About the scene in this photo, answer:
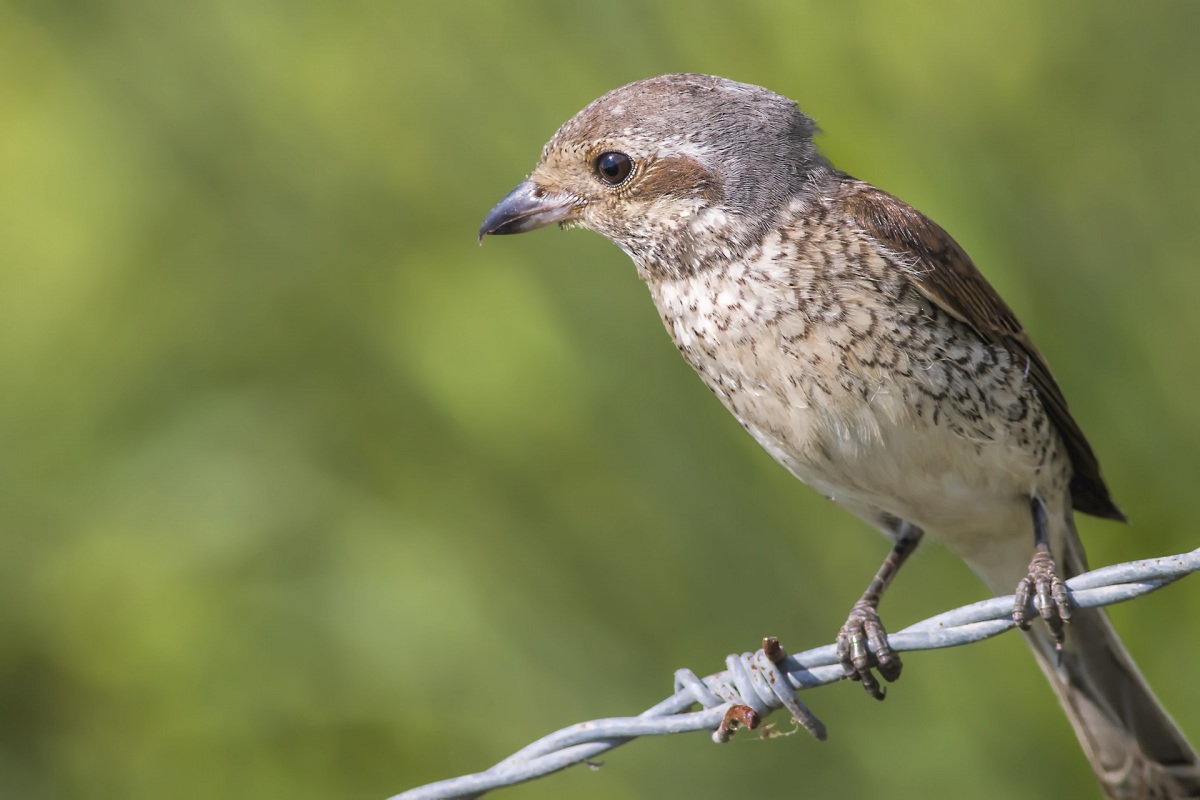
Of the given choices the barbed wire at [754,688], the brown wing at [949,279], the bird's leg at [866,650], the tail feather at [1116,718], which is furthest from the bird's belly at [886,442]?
the barbed wire at [754,688]

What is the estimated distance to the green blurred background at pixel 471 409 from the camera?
4.03 meters

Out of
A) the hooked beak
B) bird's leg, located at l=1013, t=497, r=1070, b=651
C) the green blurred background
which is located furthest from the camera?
the green blurred background

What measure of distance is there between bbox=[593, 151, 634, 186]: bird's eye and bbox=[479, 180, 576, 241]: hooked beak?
0.10 m

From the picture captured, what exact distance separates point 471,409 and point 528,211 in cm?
121

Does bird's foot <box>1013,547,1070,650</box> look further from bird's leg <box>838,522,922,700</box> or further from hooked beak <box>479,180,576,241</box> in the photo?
hooked beak <box>479,180,576,241</box>

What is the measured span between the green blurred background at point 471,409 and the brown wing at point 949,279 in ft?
1.97

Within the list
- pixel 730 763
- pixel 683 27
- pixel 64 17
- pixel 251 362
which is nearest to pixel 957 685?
pixel 730 763

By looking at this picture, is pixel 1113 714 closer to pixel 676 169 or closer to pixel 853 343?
pixel 853 343

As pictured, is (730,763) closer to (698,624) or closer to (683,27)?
(698,624)

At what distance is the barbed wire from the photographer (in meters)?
2.39

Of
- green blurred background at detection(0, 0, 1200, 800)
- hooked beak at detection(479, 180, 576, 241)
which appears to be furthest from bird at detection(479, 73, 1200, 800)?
green blurred background at detection(0, 0, 1200, 800)

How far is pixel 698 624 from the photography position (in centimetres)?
412

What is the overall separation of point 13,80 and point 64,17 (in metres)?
0.31

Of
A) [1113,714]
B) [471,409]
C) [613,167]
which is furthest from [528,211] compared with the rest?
[1113,714]
